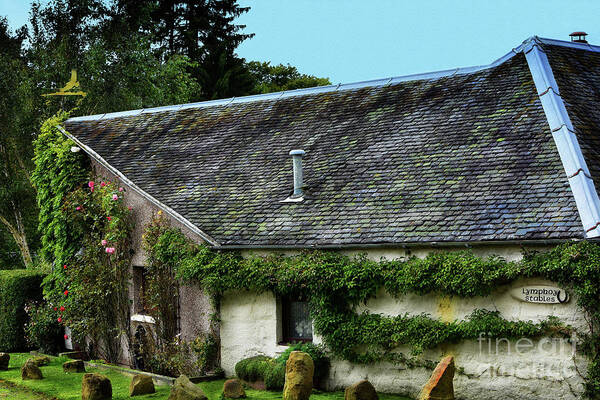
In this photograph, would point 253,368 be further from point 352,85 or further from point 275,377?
point 352,85

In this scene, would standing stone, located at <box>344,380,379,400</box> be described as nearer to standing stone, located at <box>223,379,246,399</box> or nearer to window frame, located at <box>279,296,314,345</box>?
standing stone, located at <box>223,379,246,399</box>

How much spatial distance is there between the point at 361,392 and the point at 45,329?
10.8 m

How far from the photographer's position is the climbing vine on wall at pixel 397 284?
36.7 ft

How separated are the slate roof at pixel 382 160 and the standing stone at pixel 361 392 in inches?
94.8

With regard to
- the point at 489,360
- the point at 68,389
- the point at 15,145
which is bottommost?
the point at 489,360

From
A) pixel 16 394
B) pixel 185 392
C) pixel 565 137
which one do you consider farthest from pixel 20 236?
pixel 565 137

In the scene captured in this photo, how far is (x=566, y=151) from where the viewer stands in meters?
13.0

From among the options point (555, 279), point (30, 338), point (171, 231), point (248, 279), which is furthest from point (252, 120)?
point (555, 279)

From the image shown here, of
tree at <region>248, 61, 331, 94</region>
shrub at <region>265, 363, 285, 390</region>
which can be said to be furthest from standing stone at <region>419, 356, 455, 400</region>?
tree at <region>248, 61, 331, 94</region>

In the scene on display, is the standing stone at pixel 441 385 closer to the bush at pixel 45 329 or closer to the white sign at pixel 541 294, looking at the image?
the white sign at pixel 541 294

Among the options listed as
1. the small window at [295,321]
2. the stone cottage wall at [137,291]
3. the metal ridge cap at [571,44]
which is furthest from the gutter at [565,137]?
the stone cottage wall at [137,291]

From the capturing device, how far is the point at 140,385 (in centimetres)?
1398

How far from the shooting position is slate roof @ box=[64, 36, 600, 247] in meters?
13.0

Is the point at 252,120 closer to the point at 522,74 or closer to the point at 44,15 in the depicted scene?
the point at 522,74
